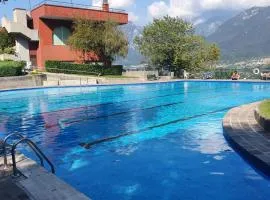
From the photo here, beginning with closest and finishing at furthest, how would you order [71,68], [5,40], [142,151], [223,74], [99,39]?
[142,151]
[223,74]
[99,39]
[71,68]
[5,40]

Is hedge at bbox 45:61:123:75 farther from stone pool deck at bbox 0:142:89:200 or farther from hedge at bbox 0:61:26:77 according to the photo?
stone pool deck at bbox 0:142:89:200

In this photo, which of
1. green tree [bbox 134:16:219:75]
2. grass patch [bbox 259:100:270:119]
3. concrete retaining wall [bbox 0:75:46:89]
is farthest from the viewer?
green tree [bbox 134:16:219:75]

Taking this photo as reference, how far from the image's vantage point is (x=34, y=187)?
222 inches

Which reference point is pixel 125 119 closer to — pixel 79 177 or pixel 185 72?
pixel 79 177

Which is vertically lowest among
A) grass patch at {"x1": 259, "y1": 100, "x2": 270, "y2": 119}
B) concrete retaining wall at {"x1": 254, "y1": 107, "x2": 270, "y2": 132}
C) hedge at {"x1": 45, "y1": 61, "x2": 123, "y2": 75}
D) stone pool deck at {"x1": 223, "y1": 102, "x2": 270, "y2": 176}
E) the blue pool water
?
the blue pool water

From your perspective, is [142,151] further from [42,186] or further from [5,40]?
[5,40]

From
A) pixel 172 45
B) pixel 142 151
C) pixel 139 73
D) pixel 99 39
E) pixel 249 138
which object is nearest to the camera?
pixel 249 138

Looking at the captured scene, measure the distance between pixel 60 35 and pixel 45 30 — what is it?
1.91 metres

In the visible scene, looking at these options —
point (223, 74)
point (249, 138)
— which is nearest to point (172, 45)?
point (223, 74)

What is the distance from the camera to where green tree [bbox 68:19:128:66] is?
3566 cm

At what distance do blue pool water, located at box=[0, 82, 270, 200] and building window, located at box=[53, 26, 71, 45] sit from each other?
875 inches

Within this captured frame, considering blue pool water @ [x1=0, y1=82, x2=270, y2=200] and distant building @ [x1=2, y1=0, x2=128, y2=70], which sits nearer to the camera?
blue pool water @ [x1=0, y1=82, x2=270, y2=200]

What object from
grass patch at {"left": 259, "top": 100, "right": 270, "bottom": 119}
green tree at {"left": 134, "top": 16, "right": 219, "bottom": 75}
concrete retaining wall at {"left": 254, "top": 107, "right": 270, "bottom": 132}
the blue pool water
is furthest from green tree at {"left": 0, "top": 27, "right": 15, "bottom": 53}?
concrete retaining wall at {"left": 254, "top": 107, "right": 270, "bottom": 132}

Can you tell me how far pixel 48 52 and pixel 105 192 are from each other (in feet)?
110
